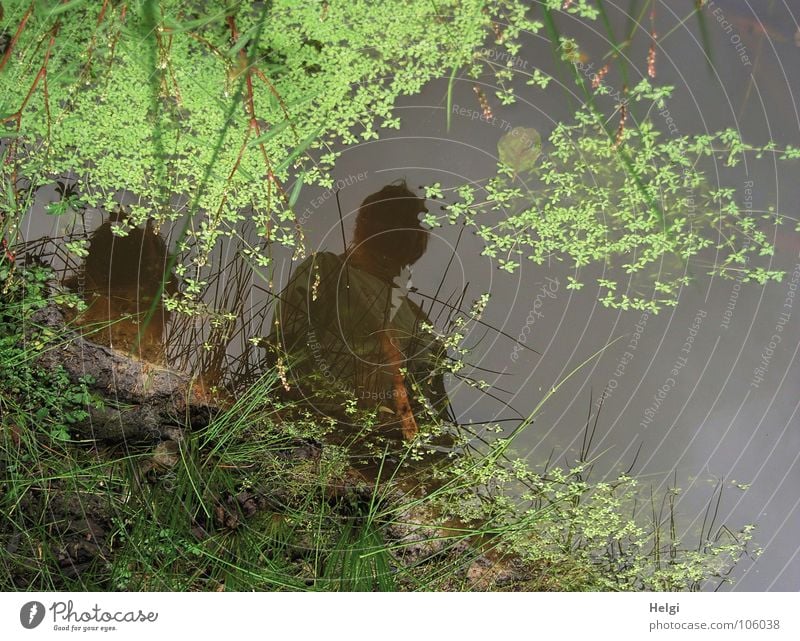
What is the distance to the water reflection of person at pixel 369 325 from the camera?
124 centimetres

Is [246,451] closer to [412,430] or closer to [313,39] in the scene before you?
[412,430]

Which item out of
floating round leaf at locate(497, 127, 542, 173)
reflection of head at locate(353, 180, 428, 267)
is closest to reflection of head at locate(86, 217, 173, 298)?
reflection of head at locate(353, 180, 428, 267)

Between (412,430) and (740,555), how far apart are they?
0.83 m

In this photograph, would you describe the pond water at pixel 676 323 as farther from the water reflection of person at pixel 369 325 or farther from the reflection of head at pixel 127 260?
the reflection of head at pixel 127 260

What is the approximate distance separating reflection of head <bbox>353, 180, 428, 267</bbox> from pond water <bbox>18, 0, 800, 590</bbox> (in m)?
0.03

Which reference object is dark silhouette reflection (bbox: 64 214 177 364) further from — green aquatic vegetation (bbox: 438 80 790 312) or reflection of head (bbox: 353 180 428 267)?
green aquatic vegetation (bbox: 438 80 790 312)

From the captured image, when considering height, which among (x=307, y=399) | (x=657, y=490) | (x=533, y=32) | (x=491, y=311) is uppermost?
(x=533, y=32)

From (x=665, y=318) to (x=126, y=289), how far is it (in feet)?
4.01

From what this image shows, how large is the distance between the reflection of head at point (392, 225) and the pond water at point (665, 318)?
3cm

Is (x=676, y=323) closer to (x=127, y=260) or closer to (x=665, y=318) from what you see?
(x=665, y=318)

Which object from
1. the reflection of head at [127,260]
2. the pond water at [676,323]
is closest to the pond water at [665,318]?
the pond water at [676,323]

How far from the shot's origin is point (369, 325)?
49.5 inches

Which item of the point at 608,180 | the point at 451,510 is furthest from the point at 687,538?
the point at 608,180
